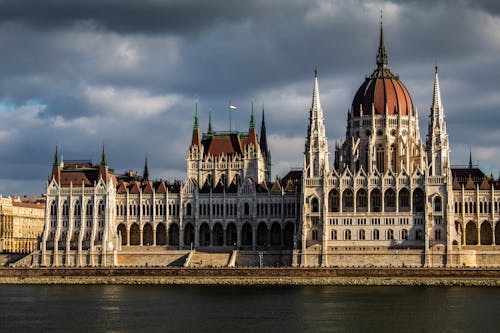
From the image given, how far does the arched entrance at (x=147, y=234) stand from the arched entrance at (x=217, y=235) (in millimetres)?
9980

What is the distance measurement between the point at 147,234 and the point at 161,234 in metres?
2.34

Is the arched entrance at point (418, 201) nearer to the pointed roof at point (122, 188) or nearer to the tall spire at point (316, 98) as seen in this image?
the tall spire at point (316, 98)

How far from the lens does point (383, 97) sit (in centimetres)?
17388

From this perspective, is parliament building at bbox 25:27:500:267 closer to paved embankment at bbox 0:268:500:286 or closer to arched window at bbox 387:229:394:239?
arched window at bbox 387:229:394:239

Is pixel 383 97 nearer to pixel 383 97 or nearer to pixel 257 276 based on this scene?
pixel 383 97

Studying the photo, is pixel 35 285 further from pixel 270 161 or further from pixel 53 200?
pixel 270 161

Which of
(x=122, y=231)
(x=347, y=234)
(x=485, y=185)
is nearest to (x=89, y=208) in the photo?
(x=122, y=231)

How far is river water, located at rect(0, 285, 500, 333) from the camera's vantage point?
10156 cm

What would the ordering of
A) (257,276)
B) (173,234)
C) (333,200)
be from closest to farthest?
(257,276) < (333,200) < (173,234)

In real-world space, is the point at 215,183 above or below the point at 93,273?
above

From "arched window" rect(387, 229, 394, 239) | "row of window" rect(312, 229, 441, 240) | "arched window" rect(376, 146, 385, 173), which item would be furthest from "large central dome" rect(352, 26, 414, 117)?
"row of window" rect(312, 229, 441, 240)

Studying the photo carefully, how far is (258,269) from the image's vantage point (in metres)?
152

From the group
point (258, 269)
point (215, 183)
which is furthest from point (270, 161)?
point (258, 269)

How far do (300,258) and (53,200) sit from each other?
44.2 m
